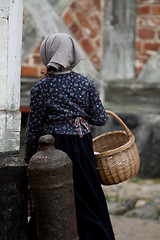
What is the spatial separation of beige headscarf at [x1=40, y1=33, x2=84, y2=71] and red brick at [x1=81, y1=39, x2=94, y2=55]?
3.00 meters

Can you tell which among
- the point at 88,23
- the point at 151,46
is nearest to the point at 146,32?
the point at 151,46

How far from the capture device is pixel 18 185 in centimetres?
327

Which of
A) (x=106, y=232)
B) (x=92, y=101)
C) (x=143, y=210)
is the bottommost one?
(x=143, y=210)

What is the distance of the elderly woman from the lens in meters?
3.30

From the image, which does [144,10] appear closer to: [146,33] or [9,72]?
[146,33]

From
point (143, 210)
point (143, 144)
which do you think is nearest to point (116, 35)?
point (143, 144)

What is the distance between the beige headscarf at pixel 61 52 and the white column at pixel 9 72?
0.25 meters

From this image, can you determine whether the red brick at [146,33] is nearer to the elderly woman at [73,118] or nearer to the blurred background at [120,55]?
the blurred background at [120,55]

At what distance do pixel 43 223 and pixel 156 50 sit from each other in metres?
4.23

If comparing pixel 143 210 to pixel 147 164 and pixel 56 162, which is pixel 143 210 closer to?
pixel 147 164

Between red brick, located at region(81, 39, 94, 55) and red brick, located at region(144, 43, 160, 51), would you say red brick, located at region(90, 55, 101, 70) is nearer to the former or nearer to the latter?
red brick, located at region(81, 39, 94, 55)

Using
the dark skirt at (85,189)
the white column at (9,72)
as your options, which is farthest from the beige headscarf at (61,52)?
the dark skirt at (85,189)

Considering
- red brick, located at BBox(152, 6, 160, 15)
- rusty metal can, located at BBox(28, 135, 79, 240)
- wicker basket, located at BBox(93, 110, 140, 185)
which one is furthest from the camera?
red brick, located at BBox(152, 6, 160, 15)

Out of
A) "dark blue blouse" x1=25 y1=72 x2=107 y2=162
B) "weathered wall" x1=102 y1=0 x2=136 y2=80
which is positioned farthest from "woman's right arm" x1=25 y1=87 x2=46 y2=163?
"weathered wall" x1=102 y1=0 x2=136 y2=80
